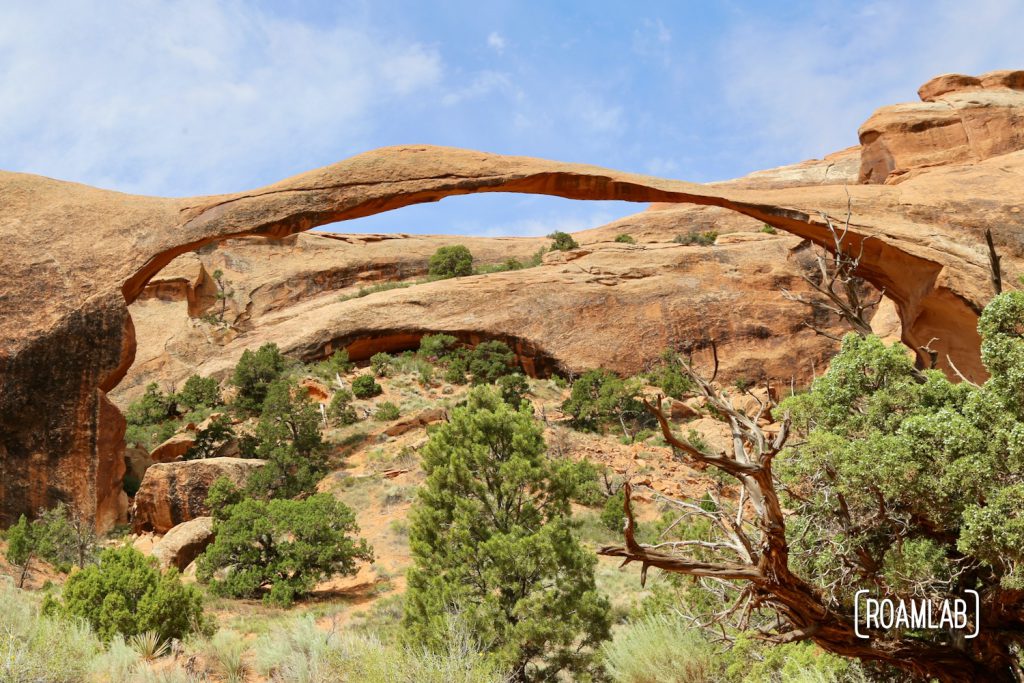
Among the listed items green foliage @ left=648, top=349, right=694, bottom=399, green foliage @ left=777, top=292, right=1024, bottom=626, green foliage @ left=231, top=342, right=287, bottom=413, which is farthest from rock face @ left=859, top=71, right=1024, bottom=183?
green foliage @ left=231, top=342, right=287, bottom=413

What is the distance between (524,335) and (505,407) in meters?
16.6

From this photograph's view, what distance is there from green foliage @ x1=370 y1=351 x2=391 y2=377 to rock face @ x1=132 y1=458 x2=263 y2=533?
30.6 feet

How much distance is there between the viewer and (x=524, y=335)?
25500mm

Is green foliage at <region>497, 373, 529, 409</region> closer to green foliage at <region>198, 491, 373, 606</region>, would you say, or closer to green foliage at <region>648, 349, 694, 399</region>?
green foliage at <region>648, 349, 694, 399</region>

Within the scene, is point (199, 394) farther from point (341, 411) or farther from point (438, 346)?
point (438, 346)

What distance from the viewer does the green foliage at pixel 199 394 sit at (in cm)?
2428

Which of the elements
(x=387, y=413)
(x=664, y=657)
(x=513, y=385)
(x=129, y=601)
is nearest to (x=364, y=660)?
(x=664, y=657)

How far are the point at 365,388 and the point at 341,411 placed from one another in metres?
1.88

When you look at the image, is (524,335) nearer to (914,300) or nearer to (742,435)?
(914,300)

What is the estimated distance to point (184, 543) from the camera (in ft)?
44.7

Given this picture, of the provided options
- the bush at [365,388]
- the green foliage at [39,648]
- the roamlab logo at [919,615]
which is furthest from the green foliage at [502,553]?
the bush at [365,388]

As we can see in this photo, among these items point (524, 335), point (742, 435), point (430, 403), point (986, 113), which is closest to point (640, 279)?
point (524, 335)

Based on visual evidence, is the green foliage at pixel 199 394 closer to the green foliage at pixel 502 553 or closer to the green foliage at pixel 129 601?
the green foliage at pixel 129 601

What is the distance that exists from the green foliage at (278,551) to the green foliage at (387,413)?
8.46 metres
